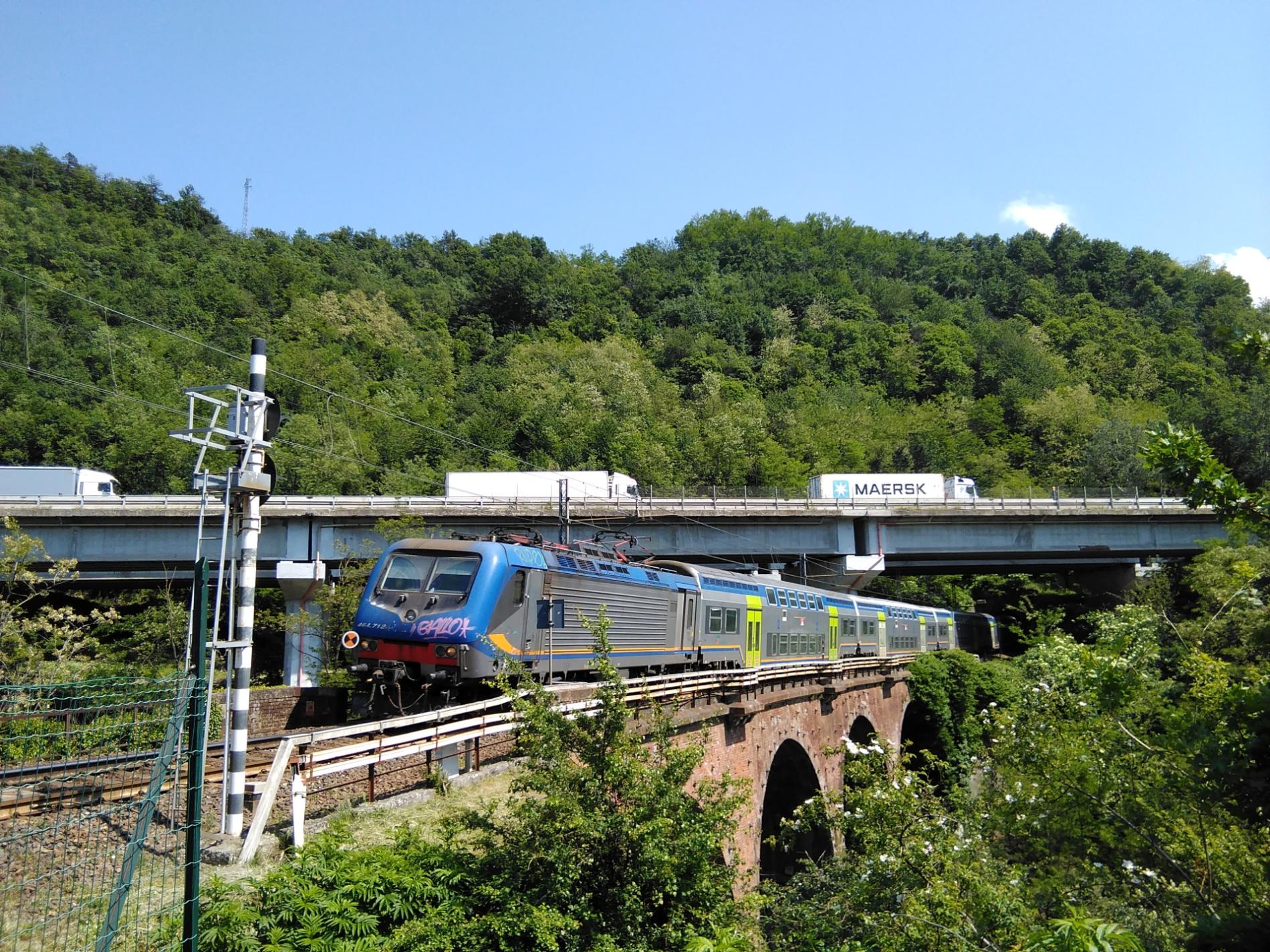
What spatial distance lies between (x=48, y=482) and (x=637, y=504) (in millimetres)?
26360

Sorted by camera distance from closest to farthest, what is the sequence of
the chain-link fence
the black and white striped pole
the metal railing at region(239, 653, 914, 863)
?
the chain-link fence, the metal railing at region(239, 653, 914, 863), the black and white striped pole

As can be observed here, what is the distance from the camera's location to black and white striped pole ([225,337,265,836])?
9914 millimetres

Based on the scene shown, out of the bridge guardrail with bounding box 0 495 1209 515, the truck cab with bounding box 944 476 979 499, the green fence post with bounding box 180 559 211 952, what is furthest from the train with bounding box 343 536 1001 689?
the truck cab with bounding box 944 476 979 499

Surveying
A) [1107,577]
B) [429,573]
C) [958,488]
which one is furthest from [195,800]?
[1107,577]

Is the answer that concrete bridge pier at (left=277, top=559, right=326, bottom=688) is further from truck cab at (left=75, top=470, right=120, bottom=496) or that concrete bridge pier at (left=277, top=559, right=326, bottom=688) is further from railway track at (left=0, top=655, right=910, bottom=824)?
railway track at (left=0, top=655, right=910, bottom=824)

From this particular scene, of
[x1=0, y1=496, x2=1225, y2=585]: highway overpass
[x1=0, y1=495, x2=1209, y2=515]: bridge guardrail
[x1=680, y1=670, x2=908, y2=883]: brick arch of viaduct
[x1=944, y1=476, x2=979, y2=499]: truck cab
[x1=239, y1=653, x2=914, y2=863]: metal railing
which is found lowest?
[x1=680, y1=670, x2=908, y2=883]: brick arch of viaduct

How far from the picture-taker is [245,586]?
420 inches

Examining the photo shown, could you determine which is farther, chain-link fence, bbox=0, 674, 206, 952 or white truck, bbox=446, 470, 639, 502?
white truck, bbox=446, 470, 639, 502

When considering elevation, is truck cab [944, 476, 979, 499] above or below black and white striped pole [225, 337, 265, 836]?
above

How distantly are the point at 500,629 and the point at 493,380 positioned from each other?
70274 mm

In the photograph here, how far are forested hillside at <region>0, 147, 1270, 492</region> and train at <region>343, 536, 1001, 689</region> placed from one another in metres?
33.4

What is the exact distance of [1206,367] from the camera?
9425cm

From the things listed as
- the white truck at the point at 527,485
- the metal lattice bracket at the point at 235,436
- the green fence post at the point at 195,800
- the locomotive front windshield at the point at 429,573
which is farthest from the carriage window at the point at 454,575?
the white truck at the point at 527,485

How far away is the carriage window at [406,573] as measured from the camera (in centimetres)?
1627
